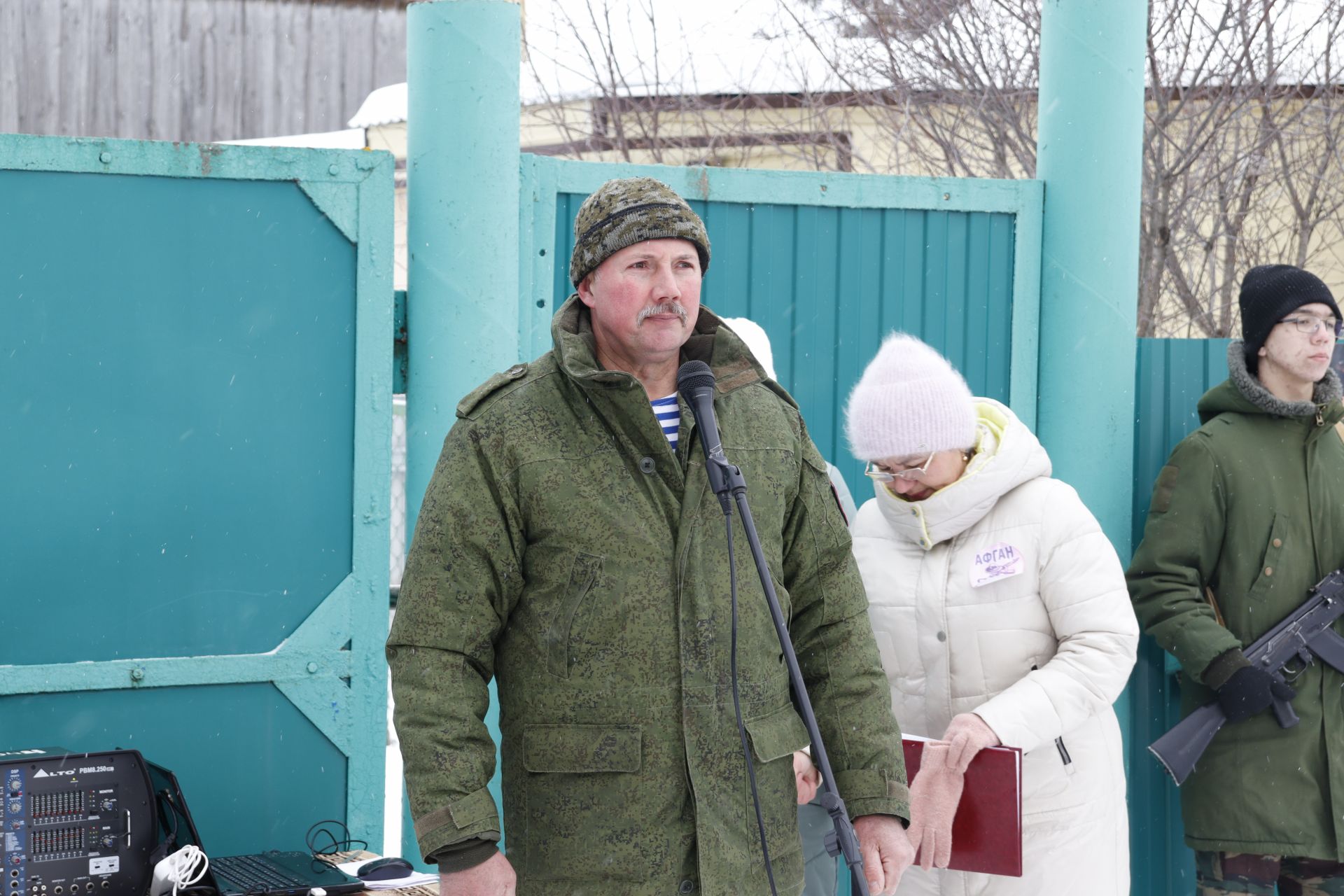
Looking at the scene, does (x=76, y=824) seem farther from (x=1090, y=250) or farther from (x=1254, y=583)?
(x=1090, y=250)

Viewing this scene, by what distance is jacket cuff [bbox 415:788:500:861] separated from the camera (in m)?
2.16

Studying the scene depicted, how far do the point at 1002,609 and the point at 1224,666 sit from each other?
40.1 inches

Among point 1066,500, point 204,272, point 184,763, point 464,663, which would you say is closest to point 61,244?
point 204,272

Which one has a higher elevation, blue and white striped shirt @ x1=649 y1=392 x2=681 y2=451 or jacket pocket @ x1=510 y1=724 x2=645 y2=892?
blue and white striped shirt @ x1=649 y1=392 x2=681 y2=451

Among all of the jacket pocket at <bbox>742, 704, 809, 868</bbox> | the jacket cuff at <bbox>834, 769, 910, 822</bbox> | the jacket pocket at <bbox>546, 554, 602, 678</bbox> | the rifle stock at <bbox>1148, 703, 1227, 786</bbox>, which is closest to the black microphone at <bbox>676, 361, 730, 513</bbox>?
the jacket pocket at <bbox>546, 554, 602, 678</bbox>

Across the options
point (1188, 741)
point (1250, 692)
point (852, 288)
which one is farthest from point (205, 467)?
point (1250, 692)

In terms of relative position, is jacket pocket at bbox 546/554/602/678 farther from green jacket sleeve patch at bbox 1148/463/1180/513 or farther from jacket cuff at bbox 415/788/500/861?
green jacket sleeve patch at bbox 1148/463/1180/513

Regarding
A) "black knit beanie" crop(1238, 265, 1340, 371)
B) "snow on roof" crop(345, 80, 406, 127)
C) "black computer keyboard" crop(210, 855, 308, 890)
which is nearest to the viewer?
"black computer keyboard" crop(210, 855, 308, 890)

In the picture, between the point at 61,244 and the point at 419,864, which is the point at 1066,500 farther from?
the point at 61,244

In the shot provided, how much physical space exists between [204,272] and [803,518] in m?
1.68

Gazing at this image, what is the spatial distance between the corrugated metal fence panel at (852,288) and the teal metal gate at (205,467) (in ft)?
3.56

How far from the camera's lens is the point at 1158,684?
14.9 feet

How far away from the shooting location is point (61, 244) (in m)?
3.30

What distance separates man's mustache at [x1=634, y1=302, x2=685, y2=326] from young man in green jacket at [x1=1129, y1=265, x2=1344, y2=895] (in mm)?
2185
